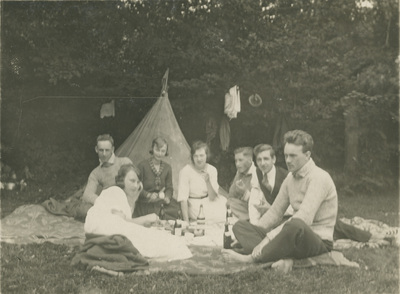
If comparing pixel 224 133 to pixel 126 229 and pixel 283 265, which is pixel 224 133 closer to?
pixel 126 229

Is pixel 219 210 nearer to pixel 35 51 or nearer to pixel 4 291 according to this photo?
pixel 4 291

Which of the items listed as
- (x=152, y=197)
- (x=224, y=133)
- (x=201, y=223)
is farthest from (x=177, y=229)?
(x=224, y=133)

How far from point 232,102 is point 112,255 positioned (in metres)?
4.92

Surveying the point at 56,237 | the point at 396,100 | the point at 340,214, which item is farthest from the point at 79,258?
the point at 396,100

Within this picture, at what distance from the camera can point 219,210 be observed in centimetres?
589

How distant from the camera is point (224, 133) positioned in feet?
29.4

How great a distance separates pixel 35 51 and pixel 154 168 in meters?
4.10

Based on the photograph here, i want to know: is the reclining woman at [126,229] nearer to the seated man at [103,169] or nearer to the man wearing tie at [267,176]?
the man wearing tie at [267,176]

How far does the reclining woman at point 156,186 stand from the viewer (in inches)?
233

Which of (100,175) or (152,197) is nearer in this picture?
(152,197)

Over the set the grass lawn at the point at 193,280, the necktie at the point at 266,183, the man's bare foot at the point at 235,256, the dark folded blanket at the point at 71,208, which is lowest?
the grass lawn at the point at 193,280

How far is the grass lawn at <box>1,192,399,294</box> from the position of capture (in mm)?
3727

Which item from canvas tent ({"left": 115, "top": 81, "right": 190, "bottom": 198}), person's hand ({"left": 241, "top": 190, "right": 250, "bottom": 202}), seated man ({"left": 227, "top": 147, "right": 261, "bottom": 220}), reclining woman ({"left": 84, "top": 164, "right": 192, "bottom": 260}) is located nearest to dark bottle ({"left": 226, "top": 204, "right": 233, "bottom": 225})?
seated man ({"left": 227, "top": 147, "right": 261, "bottom": 220})

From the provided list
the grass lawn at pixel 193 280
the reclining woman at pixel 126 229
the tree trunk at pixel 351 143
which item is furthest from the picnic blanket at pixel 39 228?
the tree trunk at pixel 351 143
